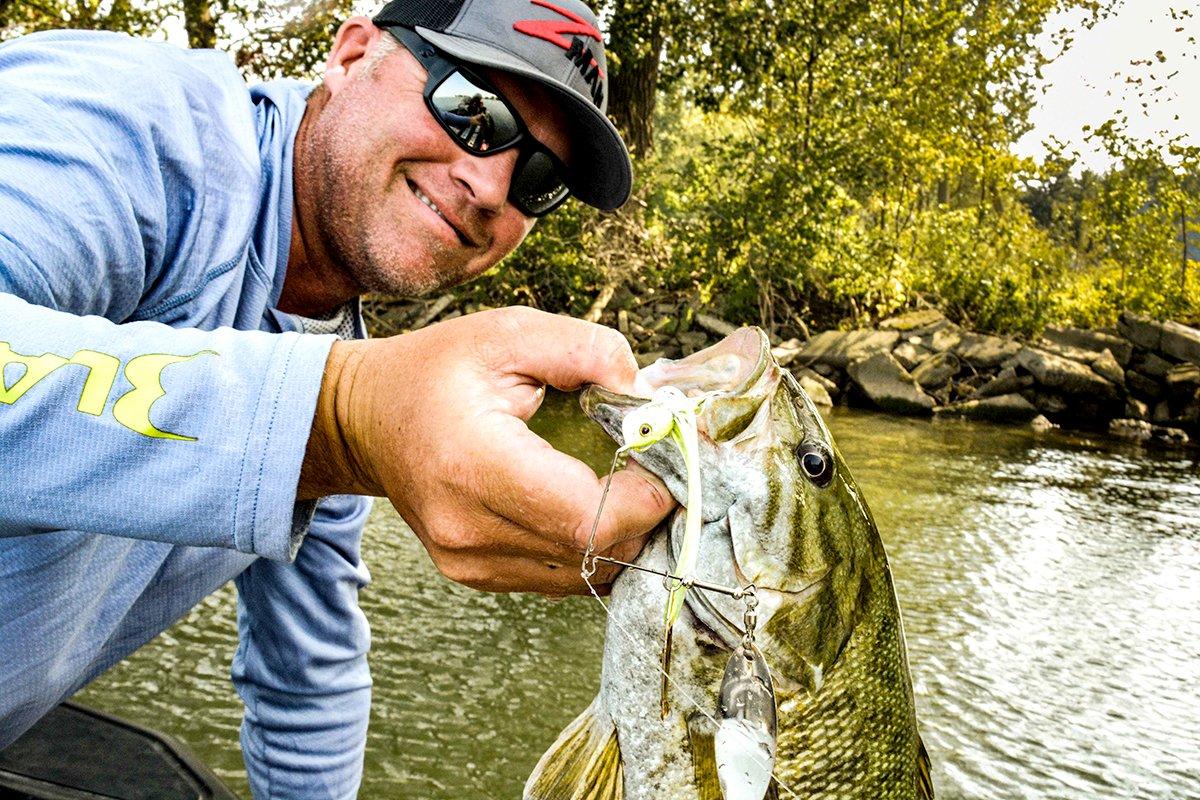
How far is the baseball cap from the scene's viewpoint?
7.60 ft

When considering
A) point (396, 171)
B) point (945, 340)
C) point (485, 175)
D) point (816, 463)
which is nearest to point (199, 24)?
point (396, 171)

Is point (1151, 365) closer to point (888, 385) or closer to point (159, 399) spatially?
point (888, 385)

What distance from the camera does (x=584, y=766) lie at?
164 centimetres

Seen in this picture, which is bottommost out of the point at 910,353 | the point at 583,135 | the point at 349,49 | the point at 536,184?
the point at 910,353

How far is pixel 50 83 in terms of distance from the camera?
1572mm

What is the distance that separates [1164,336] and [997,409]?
10.7 feet

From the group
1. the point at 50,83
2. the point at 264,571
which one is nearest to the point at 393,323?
the point at 264,571

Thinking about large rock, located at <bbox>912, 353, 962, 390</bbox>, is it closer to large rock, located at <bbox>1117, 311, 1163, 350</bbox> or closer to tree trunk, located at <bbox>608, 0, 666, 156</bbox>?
large rock, located at <bbox>1117, 311, 1163, 350</bbox>

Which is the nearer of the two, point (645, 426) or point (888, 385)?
point (645, 426)

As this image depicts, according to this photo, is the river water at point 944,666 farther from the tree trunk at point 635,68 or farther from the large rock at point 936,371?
the tree trunk at point 635,68

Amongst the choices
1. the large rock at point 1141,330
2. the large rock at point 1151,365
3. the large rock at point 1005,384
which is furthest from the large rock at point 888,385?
the large rock at point 1141,330

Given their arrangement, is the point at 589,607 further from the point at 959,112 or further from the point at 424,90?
the point at 959,112

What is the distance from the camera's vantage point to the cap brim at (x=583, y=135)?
2.29m

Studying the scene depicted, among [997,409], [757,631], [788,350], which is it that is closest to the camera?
[757,631]
